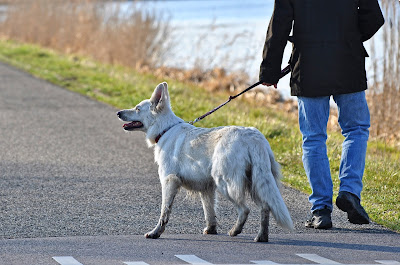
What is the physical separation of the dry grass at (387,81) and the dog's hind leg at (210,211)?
5.38m

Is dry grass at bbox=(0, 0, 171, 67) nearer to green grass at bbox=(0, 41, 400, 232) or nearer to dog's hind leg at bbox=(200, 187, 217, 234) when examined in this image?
green grass at bbox=(0, 41, 400, 232)

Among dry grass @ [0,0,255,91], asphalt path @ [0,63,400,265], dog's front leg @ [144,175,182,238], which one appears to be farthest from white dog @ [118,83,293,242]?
dry grass @ [0,0,255,91]

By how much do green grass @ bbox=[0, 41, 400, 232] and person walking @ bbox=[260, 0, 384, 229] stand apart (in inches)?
23.5

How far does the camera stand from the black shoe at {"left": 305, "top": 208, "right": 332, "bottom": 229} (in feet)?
22.4

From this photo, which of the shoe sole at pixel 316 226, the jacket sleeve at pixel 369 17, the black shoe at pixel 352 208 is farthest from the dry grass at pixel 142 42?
the shoe sole at pixel 316 226

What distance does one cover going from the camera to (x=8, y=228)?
6723 mm

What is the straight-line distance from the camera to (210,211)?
6637mm

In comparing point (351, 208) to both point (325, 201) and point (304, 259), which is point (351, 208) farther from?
point (304, 259)

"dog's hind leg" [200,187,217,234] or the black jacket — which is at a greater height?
the black jacket

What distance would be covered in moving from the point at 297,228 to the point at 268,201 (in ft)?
2.99

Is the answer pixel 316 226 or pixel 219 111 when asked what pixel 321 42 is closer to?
pixel 316 226

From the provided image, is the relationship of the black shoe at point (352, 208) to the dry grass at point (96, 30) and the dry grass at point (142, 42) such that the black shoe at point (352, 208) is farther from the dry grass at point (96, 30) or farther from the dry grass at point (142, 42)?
the dry grass at point (96, 30)

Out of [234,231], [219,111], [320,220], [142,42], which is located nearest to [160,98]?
[234,231]

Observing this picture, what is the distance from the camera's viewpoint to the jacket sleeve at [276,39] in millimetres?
6809
